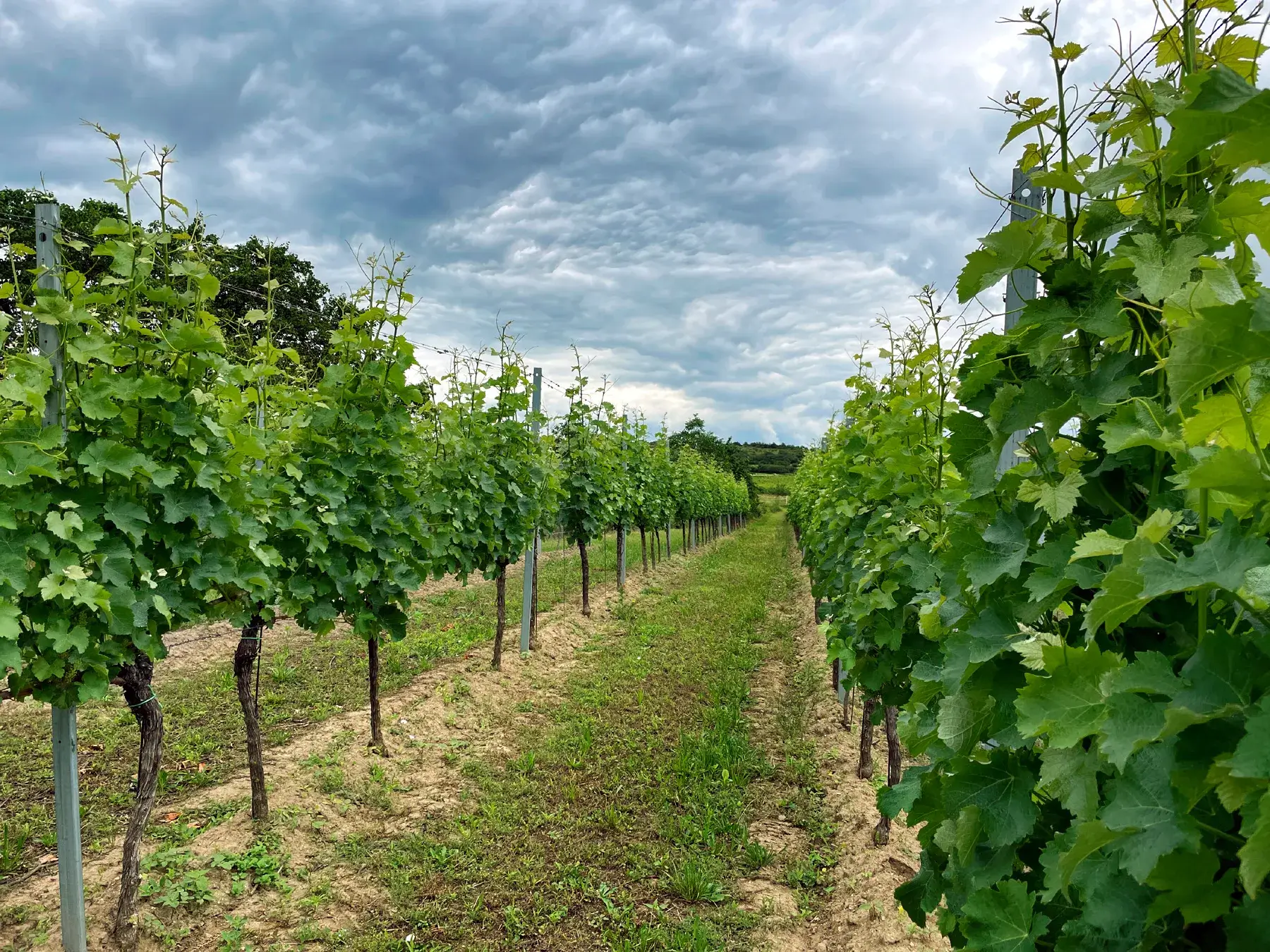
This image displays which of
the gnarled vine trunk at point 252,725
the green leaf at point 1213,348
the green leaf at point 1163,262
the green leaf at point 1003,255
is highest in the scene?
the green leaf at point 1003,255

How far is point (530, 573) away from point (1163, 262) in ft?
29.2

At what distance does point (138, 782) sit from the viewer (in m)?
3.62

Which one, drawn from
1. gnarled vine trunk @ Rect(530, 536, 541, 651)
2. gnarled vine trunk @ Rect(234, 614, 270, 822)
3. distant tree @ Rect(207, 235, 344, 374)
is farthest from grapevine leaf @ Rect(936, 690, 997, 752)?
distant tree @ Rect(207, 235, 344, 374)

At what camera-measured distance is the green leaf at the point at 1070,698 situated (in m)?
1.06

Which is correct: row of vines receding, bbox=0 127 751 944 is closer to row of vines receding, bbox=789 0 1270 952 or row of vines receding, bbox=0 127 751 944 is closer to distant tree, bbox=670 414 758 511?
row of vines receding, bbox=789 0 1270 952

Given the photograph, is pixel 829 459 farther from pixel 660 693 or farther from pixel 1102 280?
pixel 1102 280

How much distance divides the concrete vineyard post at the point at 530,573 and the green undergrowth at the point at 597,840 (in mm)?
1236

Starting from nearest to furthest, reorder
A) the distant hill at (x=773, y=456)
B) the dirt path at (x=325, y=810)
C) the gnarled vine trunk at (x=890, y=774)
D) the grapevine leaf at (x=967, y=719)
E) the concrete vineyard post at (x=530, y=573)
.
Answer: the grapevine leaf at (x=967, y=719)
the dirt path at (x=325, y=810)
the gnarled vine trunk at (x=890, y=774)
the concrete vineyard post at (x=530, y=573)
the distant hill at (x=773, y=456)

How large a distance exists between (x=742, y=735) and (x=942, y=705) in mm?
5390

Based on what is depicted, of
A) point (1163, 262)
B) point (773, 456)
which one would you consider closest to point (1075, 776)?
point (1163, 262)

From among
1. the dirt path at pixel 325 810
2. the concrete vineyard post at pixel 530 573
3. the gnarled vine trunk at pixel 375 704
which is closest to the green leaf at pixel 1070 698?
the dirt path at pixel 325 810

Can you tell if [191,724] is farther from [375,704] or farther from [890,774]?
[890,774]

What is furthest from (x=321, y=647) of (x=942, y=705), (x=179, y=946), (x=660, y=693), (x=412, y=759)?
(x=942, y=705)

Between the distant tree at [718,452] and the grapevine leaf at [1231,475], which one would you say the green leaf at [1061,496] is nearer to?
the grapevine leaf at [1231,475]
